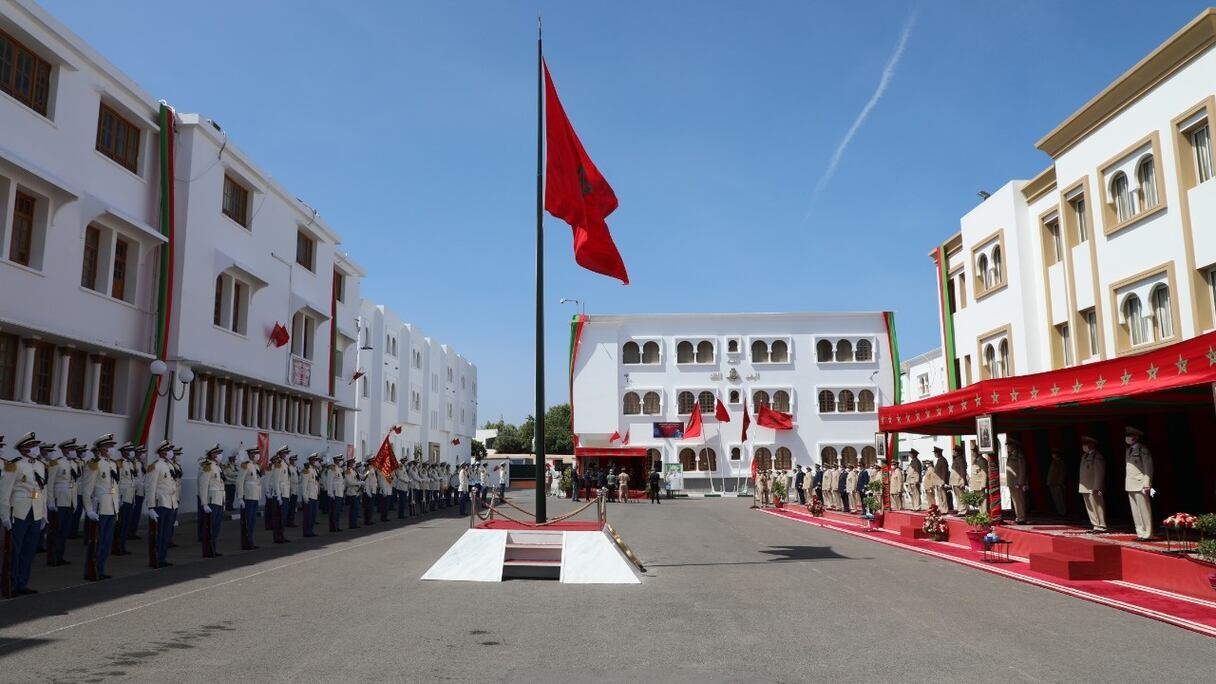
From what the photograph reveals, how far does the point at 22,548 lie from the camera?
1089cm

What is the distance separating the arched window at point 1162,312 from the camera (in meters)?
16.5

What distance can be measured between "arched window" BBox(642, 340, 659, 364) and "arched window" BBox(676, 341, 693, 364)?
1.27m

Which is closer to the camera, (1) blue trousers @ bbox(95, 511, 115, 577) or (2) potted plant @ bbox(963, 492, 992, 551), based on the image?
(1) blue trousers @ bbox(95, 511, 115, 577)

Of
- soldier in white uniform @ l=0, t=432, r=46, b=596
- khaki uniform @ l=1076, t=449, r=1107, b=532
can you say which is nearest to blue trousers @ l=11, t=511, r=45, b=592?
soldier in white uniform @ l=0, t=432, r=46, b=596

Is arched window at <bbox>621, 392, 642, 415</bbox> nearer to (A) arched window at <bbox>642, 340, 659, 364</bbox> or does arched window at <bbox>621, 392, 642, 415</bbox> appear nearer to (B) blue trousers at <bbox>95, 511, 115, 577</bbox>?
(A) arched window at <bbox>642, 340, 659, 364</bbox>

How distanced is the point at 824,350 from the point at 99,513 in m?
44.0

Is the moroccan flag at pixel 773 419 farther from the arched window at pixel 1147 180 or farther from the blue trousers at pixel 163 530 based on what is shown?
the blue trousers at pixel 163 530

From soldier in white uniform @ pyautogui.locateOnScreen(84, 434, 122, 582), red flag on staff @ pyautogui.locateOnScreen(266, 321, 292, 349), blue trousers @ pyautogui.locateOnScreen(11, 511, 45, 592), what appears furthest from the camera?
red flag on staff @ pyautogui.locateOnScreen(266, 321, 292, 349)

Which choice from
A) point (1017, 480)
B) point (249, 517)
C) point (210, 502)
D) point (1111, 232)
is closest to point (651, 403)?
point (1017, 480)

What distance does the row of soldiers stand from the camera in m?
10.9

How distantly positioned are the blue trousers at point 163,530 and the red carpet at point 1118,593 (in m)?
13.2

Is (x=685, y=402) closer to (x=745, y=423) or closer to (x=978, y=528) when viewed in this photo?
(x=745, y=423)

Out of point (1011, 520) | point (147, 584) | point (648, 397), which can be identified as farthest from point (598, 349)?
point (147, 584)

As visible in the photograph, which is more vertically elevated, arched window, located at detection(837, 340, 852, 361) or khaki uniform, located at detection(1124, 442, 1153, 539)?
arched window, located at detection(837, 340, 852, 361)
